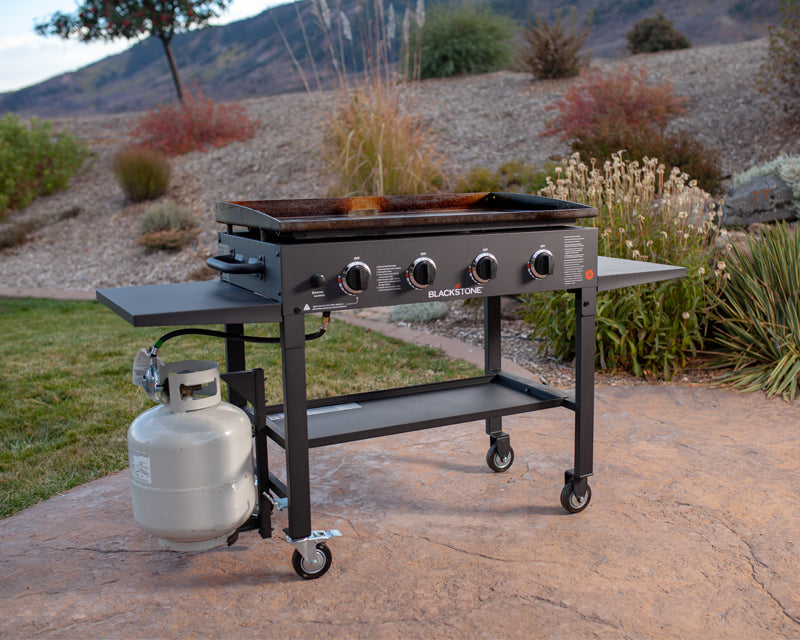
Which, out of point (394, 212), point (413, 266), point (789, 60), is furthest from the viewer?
point (789, 60)

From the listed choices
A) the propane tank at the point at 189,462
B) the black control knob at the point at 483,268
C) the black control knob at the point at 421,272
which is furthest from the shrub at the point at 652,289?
the propane tank at the point at 189,462

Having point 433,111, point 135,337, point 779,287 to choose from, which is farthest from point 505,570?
point 433,111

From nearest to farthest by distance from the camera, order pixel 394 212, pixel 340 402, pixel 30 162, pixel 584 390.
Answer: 1. pixel 584 390
2. pixel 340 402
3. pixel 394 212
4. pixel 30 162

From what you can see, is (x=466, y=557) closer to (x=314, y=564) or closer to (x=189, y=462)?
(x=314, y=564)

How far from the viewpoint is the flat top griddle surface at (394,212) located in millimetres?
2115

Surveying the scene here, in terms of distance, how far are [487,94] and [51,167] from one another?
6571mm

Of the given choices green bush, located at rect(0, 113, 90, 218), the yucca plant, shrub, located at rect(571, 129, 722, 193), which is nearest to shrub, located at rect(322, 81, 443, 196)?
shrub, located at rect(571, 129, 722, 193)

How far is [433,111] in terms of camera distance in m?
10.8

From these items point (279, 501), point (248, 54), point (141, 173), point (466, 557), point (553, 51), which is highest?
point (248, 54)

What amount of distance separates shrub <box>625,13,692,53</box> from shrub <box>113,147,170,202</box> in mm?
8320

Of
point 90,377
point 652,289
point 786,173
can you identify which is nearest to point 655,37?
point 786,173

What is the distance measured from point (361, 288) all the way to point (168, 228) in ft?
24.9

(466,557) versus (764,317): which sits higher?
(764,317)

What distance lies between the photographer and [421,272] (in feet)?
7.30
